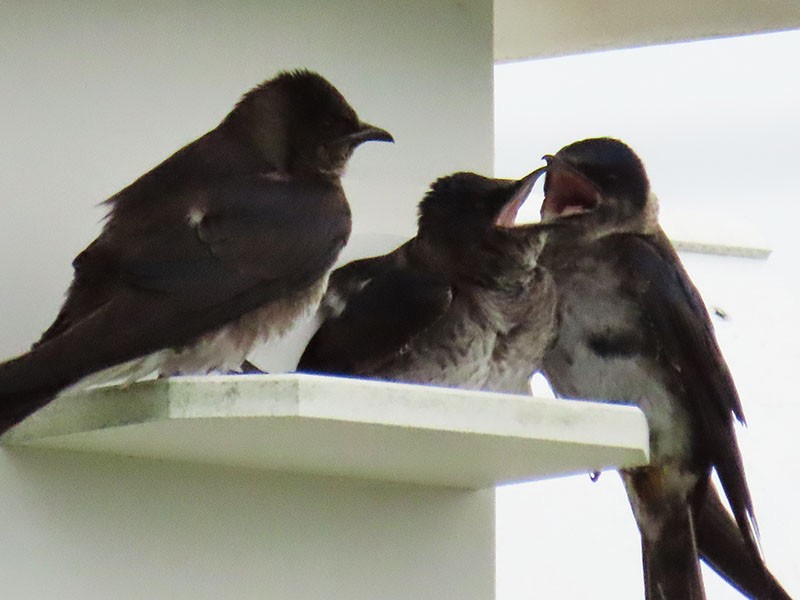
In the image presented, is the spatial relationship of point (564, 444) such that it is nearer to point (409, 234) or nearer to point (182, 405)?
point (182, 405)

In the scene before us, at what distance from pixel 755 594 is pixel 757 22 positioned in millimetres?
759

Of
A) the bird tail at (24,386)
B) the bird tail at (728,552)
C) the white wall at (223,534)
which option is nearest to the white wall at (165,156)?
the white wall at (223,534)

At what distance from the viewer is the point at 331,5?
2002mm

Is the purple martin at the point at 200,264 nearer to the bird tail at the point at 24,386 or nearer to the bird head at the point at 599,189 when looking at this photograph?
the bird tail at the point at 24,386

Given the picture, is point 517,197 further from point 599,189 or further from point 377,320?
point 599,189

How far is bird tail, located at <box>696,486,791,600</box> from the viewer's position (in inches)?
80.0

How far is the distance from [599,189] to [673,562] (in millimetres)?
498

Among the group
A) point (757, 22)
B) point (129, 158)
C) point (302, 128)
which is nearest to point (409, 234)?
point (302, 128)

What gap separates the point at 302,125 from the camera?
6.07ft

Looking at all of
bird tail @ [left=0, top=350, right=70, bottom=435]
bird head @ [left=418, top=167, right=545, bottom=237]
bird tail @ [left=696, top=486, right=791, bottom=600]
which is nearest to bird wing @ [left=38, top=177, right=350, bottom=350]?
bird tail @ [left=0, top=350, right=70, bottom=435]

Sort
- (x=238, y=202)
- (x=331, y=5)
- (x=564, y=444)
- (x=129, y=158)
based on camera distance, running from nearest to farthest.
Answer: (x=564, y=444)
(x=238, y=202)
(x=129, y=158)
(x=331, y=5)

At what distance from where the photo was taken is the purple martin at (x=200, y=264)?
142 cm

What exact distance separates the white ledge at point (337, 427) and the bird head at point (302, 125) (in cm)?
34

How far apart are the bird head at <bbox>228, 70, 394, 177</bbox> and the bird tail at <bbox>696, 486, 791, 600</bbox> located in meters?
0.69
